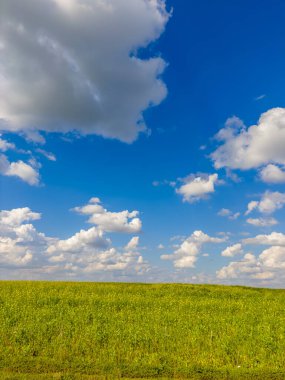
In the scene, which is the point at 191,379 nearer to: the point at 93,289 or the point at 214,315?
the point at 214,315

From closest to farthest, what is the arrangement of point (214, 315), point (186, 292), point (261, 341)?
point (261, 341), point (214, 315), point (186, 292)

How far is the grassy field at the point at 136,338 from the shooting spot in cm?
1518

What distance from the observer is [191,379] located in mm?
14461

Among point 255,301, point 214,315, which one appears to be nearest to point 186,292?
point 255,301

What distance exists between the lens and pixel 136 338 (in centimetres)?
1950

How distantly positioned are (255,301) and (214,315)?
33.6ft

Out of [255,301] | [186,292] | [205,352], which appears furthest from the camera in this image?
[186,292]

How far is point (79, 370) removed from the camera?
15023 millimetres

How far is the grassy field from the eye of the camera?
1518 cm

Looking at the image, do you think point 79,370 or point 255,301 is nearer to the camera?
point 79,370

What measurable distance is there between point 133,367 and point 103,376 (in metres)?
1.37

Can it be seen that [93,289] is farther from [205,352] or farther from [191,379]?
[191,379]

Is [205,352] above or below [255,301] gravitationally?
below

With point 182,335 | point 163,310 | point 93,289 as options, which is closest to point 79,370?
point 182,335
